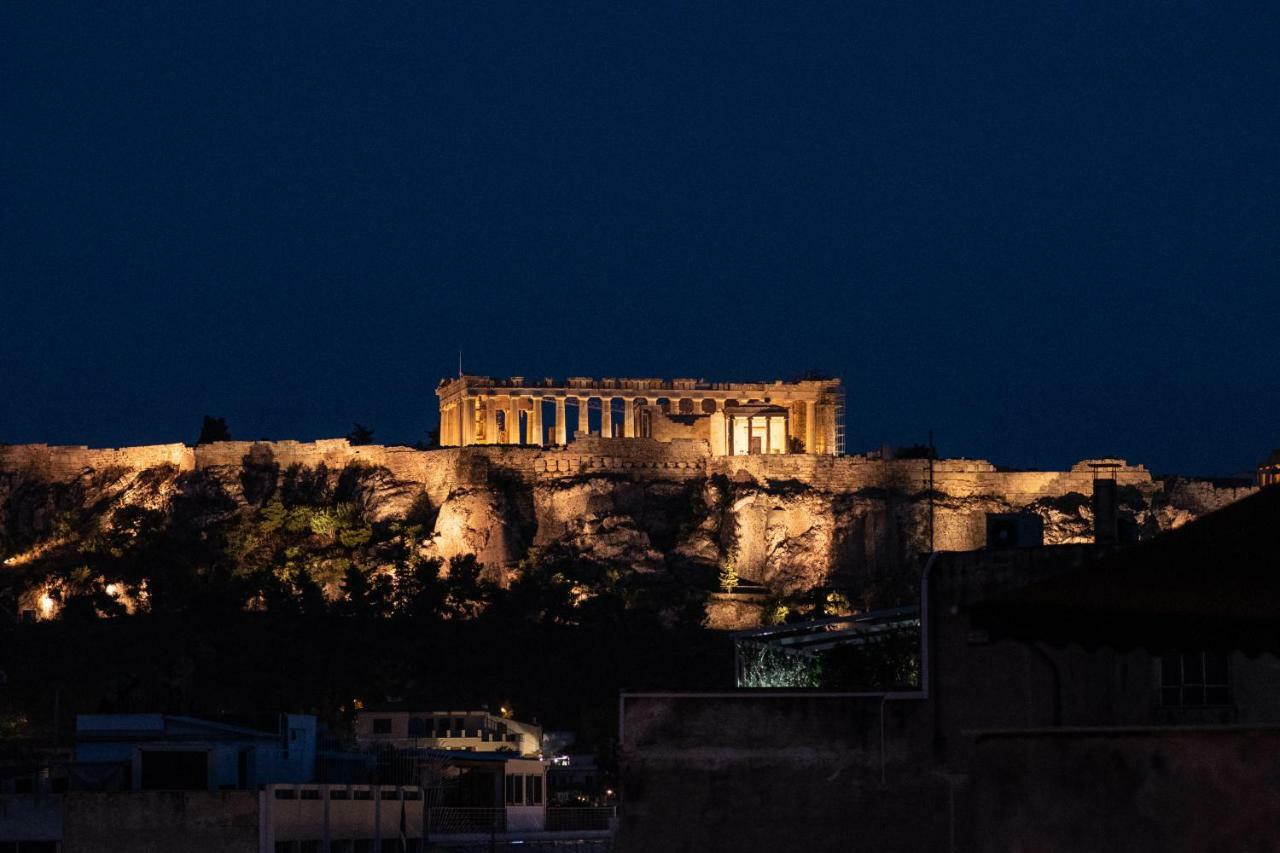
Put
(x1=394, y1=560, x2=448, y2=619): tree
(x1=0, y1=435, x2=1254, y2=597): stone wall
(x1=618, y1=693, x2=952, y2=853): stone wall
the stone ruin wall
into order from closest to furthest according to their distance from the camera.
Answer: (x1=618, y1=693, x2=952, y2=853): stone wall
(x1=394, y1=560, x2=448, y2=619): tree
(x1=0, y1=435, x2=1254, y2=597): stone wall
the stone ruin wall

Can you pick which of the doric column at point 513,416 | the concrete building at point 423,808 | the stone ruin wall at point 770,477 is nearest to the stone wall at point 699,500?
the stone ruin wall at point 770,477

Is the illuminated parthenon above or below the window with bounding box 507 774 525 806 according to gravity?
above

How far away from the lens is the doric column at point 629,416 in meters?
99.5

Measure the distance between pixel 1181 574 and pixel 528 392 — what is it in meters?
88.2

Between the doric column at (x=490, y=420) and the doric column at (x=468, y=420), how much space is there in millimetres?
594

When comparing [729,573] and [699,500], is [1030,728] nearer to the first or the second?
[729,573]

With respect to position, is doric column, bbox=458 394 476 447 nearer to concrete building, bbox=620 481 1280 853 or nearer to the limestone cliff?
the limestone cliff

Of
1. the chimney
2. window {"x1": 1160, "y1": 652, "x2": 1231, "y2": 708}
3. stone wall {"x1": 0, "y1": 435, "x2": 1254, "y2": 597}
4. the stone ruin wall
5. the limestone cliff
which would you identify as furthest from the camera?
the stone ruin wall

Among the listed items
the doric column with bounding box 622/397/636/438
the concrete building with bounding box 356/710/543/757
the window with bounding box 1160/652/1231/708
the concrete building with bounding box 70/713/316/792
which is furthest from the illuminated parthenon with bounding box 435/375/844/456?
the window with bounding box 1160/652/1231/708

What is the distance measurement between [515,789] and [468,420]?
175 feet

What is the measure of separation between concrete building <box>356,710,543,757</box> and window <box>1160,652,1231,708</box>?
136 ft

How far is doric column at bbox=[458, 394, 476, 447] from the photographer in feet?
314

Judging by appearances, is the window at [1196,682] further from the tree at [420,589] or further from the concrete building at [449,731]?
the tree at [420,589]

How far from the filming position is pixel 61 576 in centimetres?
8531
